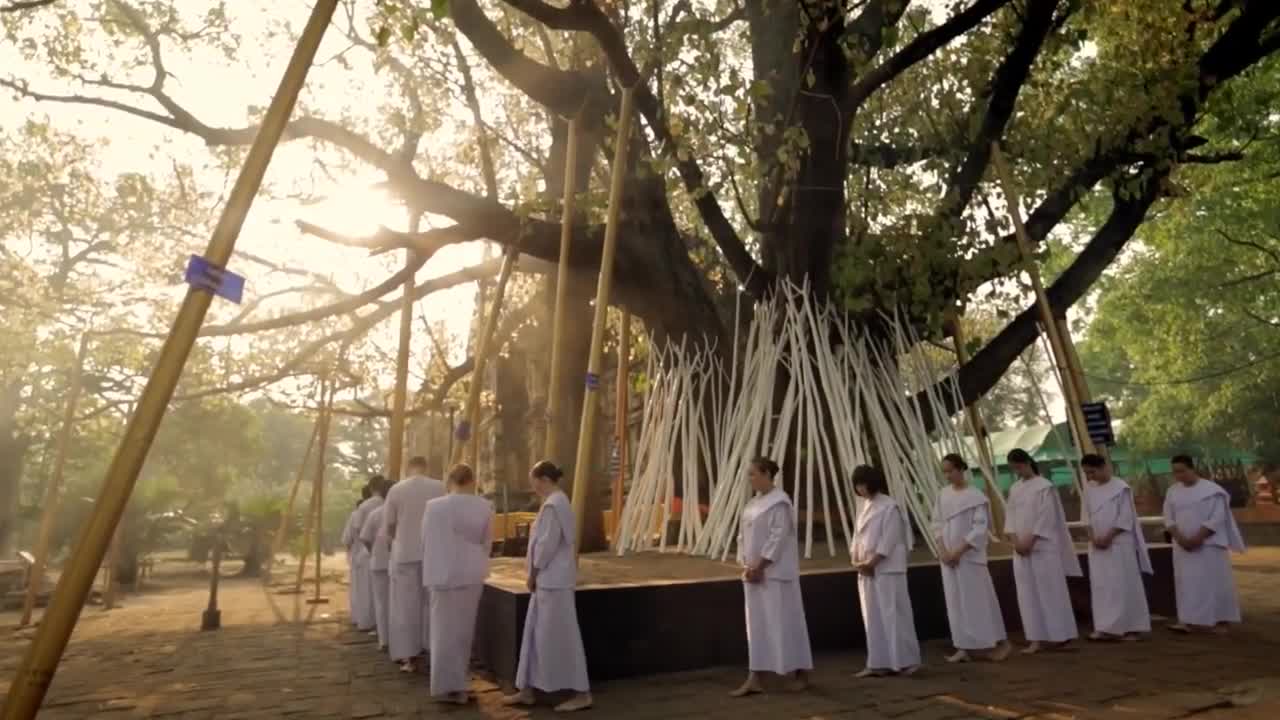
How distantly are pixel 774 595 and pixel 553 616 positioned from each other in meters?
1.41

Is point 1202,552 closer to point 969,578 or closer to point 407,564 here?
point 969,578

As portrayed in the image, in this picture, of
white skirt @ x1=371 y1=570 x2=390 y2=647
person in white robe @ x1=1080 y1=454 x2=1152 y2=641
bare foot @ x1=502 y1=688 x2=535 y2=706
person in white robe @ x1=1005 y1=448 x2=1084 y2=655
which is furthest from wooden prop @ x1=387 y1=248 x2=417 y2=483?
person in white robe @ x1=1080 y1=454 x2=1152 y2=641

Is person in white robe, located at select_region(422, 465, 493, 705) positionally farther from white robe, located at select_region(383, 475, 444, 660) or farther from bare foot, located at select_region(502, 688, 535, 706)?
white robe, located at select_region(383, 475, 444, 660)

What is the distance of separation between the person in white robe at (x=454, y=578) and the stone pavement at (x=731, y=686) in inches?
8.8

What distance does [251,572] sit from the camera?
78.2 ft

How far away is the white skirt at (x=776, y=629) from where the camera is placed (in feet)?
18.1

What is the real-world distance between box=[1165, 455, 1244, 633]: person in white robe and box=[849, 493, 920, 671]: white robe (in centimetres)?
320

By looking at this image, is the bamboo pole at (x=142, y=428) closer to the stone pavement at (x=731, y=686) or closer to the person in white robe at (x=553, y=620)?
the person in white robe at (x=553, y=620)

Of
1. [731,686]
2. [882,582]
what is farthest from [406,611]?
[882,582]

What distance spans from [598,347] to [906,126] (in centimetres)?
591

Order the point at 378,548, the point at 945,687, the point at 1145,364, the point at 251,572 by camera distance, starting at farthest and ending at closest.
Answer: the point at 251,572, the point at 1145,364, the point at 378,548, the point at 945,687

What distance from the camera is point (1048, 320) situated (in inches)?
332

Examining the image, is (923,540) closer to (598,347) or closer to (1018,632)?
(1018,632)

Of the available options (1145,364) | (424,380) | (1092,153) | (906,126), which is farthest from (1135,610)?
(1145,364)
